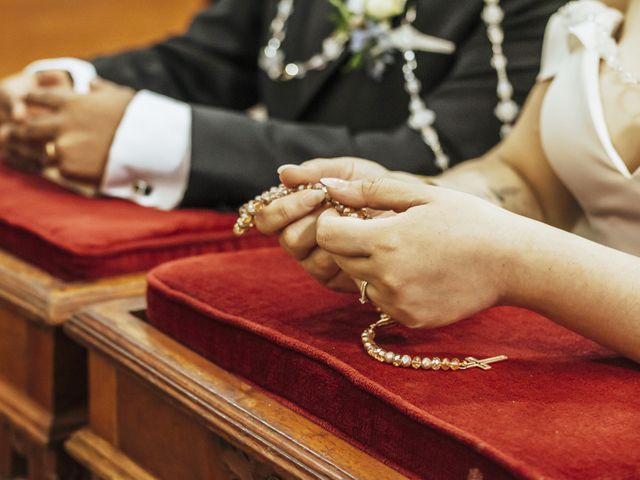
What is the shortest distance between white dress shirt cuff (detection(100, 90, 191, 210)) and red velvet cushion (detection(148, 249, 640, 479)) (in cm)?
41

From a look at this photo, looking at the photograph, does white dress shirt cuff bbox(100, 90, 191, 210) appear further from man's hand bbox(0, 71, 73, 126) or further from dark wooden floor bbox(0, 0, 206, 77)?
dark wooden floor bbox(0, 0, 206, 77)

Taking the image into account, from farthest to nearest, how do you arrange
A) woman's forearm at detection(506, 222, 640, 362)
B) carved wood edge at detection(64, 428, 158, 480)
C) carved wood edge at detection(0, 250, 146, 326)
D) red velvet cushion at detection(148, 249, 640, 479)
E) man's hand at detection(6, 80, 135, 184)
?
man's hand at detection(6, 80, 135, 184) < carved wood edge at detection(0, 250, 146, 326) < carved wood edge at detection(64, 428, 158, 480) < woman's forearm at detection(506, 222, 640, 362) < red velvet cushion at detection(148, 249, 640, 479)

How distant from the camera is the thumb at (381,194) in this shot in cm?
83

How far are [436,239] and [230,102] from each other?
1327mm

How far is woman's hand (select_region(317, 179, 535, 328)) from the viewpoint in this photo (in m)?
0.79

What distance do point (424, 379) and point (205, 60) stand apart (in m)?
1.32

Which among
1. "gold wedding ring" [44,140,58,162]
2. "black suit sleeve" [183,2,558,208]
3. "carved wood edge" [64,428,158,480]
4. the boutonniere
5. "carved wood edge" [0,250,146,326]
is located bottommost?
"carved wood edge" [64,428,158,480]

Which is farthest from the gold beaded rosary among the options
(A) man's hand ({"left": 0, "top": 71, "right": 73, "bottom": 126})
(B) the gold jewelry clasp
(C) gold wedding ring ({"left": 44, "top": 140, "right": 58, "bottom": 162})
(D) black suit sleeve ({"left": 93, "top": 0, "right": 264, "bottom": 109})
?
(D) black suit sleeve ({"left": 93, "top": 0, "right": 264, "bottom": 109})

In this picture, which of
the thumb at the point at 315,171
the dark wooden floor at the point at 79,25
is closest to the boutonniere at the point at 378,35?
the thumb at the point at 315,171

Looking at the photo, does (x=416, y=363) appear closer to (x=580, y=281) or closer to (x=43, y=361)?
(x=580, y=281)

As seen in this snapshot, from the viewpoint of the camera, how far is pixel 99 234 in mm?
1298

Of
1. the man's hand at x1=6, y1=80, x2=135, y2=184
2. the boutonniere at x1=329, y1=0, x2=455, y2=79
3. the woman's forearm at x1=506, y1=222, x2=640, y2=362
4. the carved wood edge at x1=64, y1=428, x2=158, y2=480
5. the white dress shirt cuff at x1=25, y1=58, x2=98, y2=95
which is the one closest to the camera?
the woman's forearm at x1=506, y1=222, x2=640, y2=362

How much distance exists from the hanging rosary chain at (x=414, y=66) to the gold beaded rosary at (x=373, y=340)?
58 centimetres

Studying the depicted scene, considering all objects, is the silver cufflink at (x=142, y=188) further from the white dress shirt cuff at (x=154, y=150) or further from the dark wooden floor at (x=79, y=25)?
the dark wooden floor at (x=79, y=25)
